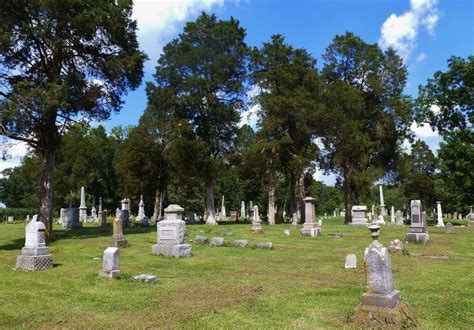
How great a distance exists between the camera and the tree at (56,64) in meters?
20.8

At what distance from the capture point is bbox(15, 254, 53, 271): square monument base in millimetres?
12484

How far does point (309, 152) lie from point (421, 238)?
65.0ft

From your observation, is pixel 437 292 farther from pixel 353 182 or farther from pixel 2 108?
pixel 353 182

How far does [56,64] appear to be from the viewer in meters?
22.9

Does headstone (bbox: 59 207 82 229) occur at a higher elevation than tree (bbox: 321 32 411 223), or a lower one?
lower

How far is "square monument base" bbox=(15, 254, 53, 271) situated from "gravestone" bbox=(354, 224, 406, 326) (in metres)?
9.65

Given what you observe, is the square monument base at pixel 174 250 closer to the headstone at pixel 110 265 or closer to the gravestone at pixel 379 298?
the headstone at pixel 110 265

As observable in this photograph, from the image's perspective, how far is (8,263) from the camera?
557 inches

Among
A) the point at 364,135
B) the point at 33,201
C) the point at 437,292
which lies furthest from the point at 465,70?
the point at 33,201

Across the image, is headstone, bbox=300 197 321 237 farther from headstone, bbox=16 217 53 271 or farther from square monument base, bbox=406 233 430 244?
headstone, bbox=16 217 53 271

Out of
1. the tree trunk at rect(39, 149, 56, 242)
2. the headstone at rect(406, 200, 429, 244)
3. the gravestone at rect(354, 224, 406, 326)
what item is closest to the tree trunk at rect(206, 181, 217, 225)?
the tree trunk at rect(39, 149, 56, 242)

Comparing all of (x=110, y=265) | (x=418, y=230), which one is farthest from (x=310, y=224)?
(x=110, y=265)

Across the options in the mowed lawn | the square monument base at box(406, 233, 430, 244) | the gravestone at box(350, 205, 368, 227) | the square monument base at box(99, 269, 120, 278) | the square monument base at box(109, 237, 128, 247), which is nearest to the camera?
the mowed lawn

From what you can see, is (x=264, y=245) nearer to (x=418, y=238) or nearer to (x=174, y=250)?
(x=174, y=250)
